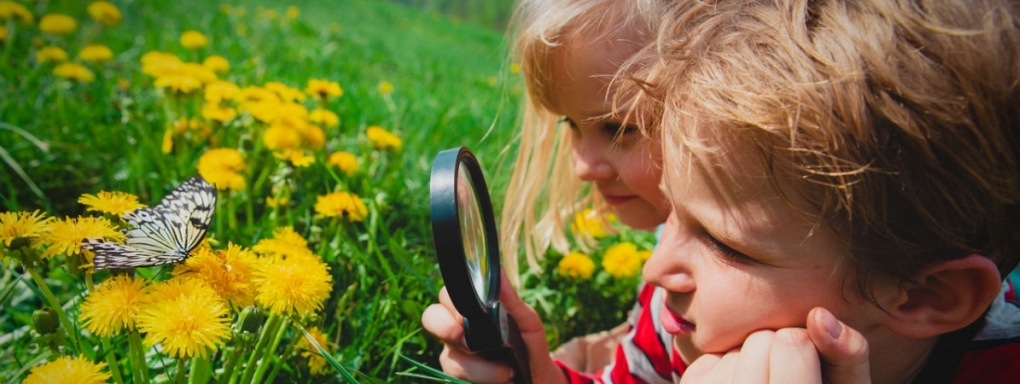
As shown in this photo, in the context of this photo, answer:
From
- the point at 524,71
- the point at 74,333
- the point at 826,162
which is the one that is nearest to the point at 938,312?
the point at 826,162

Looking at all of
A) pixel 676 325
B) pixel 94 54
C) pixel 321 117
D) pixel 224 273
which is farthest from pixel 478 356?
pixel 94 54

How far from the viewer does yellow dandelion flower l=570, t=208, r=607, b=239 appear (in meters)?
2.16

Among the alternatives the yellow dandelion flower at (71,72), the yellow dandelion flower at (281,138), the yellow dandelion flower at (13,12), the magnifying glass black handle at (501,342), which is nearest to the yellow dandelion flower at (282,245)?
the magnifying glass black handle at (501,342)

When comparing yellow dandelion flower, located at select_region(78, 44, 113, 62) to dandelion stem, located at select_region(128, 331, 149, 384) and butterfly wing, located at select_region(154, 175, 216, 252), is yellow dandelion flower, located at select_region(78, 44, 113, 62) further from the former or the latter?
dandelion stem, located at select_region(128, 331, 149, 384)

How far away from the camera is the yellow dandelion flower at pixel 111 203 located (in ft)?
3.58

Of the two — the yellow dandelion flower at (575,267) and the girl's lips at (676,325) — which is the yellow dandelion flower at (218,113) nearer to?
the yellow dandelion flower at (575,267)

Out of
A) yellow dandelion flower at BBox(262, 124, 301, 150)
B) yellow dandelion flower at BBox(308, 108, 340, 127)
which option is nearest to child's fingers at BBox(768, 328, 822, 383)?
yellow dandelion flower at BBox(262, 124, 301, 150)

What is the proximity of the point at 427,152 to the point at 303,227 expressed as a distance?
0.91 meters

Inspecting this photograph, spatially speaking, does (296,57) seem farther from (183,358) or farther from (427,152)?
(183,358)

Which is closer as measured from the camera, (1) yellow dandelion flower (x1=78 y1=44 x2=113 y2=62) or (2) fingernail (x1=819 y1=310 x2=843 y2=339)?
(2) fingernail (x1=819 y1=310 x2=843 y2=339)

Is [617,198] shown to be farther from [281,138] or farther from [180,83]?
[180,83]

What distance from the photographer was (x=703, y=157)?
1.05 metres

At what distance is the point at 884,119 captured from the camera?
922mm

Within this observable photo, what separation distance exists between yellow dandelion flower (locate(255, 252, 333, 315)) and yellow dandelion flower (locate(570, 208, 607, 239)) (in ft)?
3.84
